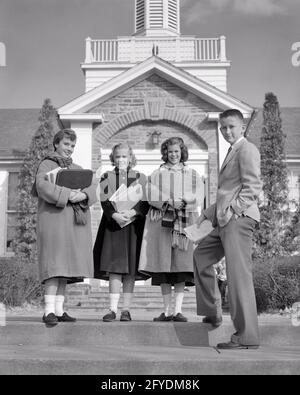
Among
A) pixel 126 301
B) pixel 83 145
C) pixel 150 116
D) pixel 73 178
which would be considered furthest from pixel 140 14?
pixel 126 301

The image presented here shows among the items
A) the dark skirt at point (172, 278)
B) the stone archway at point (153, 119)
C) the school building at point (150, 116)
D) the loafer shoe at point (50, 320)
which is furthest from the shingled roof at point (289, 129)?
the loafer shoe at point (50, 320)

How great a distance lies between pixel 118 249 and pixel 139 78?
357 inches

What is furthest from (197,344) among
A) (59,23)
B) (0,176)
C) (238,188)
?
(0,176)

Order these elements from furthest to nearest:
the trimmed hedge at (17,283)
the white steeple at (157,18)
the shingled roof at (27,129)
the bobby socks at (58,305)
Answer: the white steeple at (157,18) < the shingled roof at (27,129) < the trimmed hedge at (17,283) < the bobby socks at (58,305)

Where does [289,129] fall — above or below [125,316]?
above

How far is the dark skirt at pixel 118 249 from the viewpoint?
4586 millimetres

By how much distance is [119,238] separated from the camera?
15.3 feet

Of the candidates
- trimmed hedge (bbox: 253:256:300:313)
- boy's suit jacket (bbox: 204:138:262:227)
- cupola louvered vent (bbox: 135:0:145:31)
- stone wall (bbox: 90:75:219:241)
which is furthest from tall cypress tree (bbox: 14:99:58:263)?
boy's suit jacket (bbox: 204:138:262:227)

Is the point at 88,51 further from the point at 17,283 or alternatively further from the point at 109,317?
the point at 109,317

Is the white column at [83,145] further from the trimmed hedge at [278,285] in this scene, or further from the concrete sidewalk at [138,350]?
the concrete sidewalk at [138,350]

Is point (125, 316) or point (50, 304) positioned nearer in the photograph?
point (50, 304)

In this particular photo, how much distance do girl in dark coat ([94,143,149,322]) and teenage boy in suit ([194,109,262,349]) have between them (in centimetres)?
79

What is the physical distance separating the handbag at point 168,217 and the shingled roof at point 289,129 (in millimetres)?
12326

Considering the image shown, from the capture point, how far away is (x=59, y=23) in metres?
10.6
